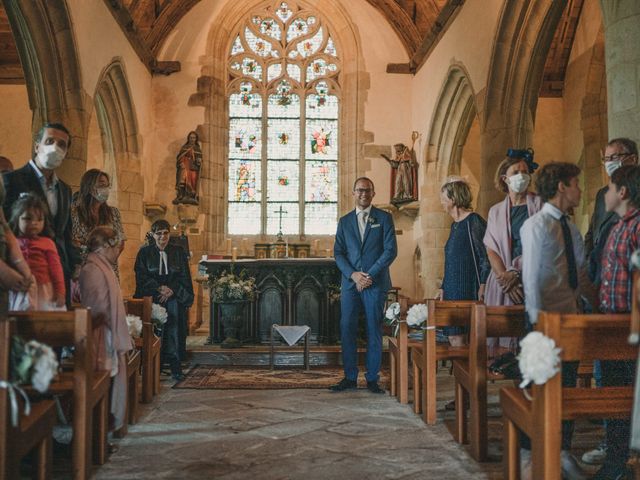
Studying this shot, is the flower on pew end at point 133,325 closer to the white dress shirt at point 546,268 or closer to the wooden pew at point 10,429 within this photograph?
the wooden pew at point 10,429

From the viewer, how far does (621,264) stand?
2.72 m

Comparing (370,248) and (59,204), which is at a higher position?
(59,204)

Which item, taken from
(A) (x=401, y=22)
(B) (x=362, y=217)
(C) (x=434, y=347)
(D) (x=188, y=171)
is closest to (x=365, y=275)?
(B) (x=362, y=217)

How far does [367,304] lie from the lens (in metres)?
5.05

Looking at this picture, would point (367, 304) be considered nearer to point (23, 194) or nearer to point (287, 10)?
point (23, 194)

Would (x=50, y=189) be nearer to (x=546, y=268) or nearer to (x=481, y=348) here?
(x=481, y=348)

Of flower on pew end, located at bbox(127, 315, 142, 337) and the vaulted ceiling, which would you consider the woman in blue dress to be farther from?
the vaulted ceiling

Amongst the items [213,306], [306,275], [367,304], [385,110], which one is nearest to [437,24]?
[385,110]

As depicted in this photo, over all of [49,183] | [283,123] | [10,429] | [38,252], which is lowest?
[10,429]

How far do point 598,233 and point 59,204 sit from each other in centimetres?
296

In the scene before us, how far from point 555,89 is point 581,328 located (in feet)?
30.5

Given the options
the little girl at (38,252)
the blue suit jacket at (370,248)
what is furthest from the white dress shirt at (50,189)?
the blue suit jacket at (370,248)

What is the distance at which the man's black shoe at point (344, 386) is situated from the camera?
4.97 meters

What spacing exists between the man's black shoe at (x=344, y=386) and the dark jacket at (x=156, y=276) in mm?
1597
